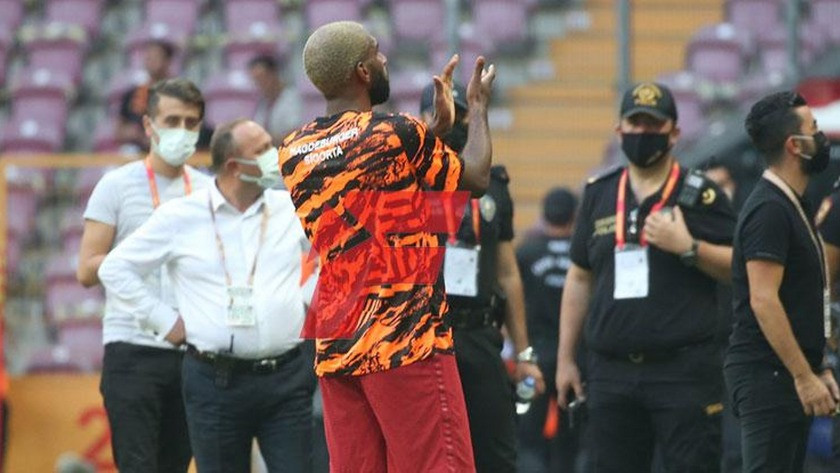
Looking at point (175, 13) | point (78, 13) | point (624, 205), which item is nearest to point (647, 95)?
point (624, 205)

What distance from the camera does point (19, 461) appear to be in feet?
40.8

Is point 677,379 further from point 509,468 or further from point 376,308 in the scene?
point 376,308

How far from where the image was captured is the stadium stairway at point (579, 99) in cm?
1509

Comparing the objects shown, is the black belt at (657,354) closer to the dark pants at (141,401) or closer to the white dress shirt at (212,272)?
the white dress shirt at (212,272)

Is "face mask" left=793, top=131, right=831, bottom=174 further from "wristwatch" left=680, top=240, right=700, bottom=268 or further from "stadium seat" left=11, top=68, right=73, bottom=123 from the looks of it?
"stadium seat" left=11, top=68, right=73, bottom=123

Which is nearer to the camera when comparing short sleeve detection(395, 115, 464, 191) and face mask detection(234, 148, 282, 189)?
short sleeve detection(395, 115, 464, 191)

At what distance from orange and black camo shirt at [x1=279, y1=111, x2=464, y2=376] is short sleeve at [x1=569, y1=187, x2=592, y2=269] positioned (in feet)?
7.20

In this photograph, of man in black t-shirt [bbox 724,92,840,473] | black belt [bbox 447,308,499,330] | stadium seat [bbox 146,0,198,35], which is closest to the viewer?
man in black t-shirt [bbox 724,92,840,473]

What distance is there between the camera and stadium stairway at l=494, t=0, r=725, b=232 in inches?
594

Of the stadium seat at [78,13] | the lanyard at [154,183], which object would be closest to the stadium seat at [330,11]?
the stadium seat at [78,13]

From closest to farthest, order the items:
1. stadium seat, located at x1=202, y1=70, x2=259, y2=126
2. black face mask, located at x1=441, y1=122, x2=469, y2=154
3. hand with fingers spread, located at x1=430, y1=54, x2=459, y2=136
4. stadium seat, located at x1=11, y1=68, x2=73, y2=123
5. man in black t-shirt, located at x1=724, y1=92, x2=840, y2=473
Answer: hand with fingers spread, located at x1=430, y1=54, x2=459, y2=136 < man in black t-shirt, located at x1=724, y1=92, x2=840, y2=473 < black face mask, located at x1=441, y1=122, x2=469, y2=154 < stadium seat, located at x1=202, y1=70, x2=259, y2=126 < stadium seat, located at x1=11, y1=68, x2=73, y2=123

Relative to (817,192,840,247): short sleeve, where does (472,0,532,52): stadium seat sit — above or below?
above

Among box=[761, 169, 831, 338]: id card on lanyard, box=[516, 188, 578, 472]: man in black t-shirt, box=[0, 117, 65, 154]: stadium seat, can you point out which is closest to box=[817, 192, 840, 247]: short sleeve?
box=[761, 169, 831, 338]: id card on lanyard

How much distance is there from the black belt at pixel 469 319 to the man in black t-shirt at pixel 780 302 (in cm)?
140
